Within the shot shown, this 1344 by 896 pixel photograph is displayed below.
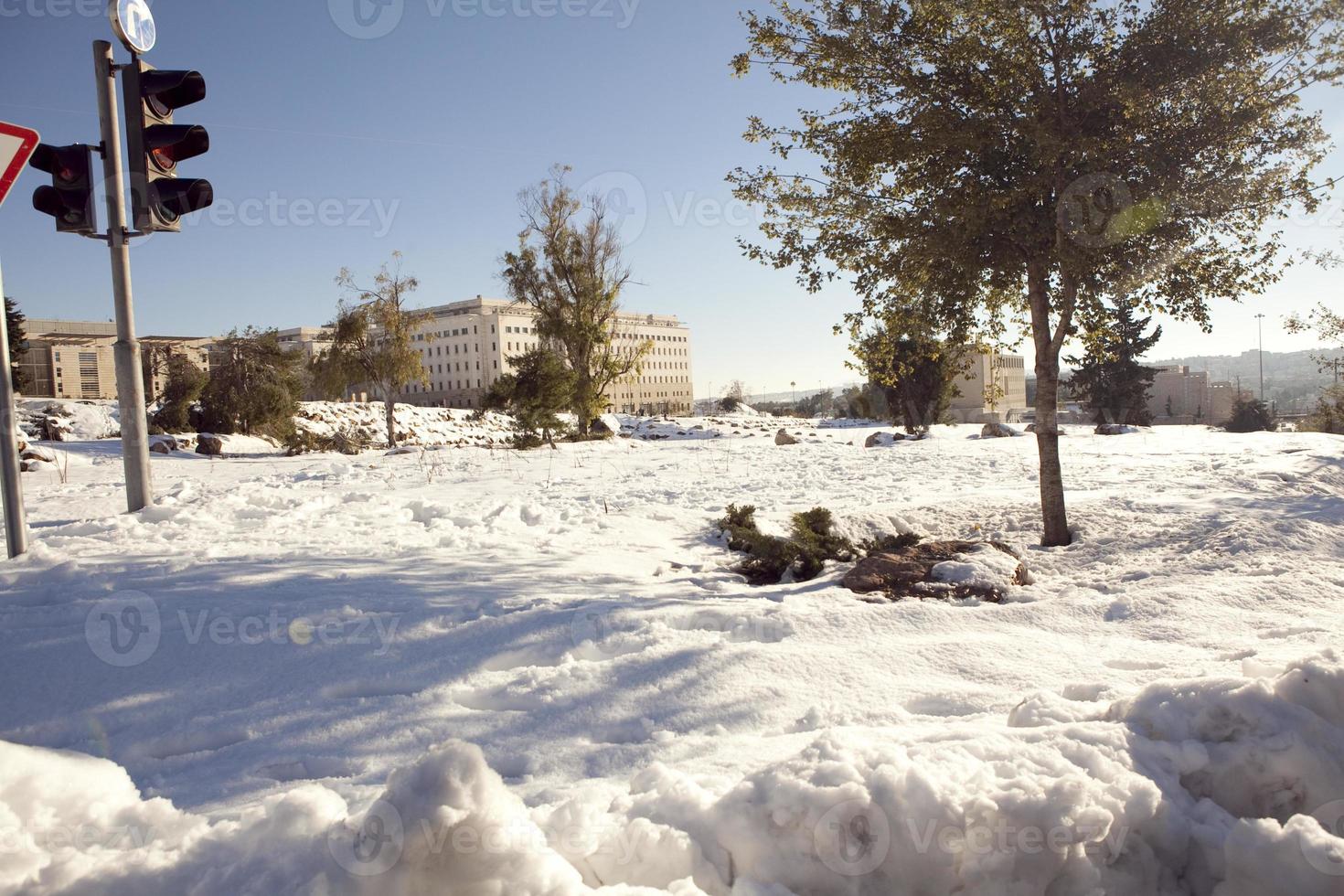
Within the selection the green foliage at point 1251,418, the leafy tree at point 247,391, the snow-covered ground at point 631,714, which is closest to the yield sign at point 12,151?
the snow-covered ground at point 631,714

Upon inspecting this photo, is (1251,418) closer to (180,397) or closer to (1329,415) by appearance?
(1329,415)

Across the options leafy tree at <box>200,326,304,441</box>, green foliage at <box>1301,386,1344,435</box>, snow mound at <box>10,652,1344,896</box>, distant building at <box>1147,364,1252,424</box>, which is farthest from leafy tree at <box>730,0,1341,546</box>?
distant building at <box>1147,364,1252,424</box>

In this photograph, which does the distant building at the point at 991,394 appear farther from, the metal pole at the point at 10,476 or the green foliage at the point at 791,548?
the metal pole at the point at 10,476

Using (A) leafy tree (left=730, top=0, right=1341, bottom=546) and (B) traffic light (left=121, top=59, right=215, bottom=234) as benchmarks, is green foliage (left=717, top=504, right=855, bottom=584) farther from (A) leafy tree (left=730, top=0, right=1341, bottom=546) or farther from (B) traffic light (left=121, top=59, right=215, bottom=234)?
(B) traffic light (left=121, top=59, right=215, bottom=234)

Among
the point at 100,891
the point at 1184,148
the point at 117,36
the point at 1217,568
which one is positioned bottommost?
the point at 1217,568

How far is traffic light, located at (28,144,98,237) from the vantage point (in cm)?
538

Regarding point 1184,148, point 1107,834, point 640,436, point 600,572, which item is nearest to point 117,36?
point 600,572

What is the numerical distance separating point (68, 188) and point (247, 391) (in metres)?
18.6

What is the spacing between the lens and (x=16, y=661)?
11.0 feet

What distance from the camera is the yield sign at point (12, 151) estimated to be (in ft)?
12.9

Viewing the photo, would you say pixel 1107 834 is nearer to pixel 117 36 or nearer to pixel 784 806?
pixel 784 806

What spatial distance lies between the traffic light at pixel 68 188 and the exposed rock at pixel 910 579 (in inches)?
250

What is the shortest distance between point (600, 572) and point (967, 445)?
15.2m

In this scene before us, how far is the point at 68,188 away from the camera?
5.43 metres
